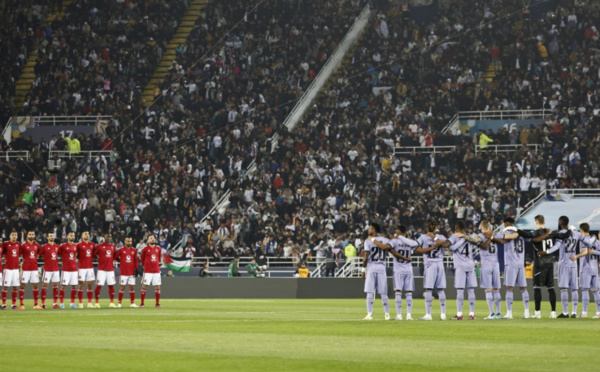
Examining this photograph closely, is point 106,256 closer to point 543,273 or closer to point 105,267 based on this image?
point 105,267

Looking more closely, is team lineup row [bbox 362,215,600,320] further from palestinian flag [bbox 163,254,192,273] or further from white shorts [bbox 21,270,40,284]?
palestinian flag [bbox 163,254,192,273]

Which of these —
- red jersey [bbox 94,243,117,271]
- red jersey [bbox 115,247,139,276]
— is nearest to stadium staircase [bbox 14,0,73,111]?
red jersey [bbox 94,243,117,271]

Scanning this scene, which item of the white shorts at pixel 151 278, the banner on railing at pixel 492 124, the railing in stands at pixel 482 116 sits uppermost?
the railing in stands at pixel 482 116

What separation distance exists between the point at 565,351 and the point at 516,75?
36.5m

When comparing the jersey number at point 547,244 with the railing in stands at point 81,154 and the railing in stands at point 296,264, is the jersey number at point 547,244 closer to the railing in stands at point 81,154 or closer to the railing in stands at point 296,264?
the railing in stands at point 296,264

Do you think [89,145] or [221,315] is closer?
[221,315]

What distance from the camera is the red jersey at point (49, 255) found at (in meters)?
34.5

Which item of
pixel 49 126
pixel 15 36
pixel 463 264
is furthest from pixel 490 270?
pixel 15 36

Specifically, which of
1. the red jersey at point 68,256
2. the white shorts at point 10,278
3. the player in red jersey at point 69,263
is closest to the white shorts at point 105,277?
the player in red jersey at point 69,263

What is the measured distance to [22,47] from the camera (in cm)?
5912

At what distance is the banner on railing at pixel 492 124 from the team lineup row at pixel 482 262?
25.0 metres

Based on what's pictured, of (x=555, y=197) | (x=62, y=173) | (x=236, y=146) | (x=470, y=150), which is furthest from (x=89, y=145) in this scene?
(x=555, y=197)

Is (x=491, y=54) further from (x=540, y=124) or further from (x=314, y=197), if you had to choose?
(x=314, y=197)

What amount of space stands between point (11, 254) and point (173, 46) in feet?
89.7
